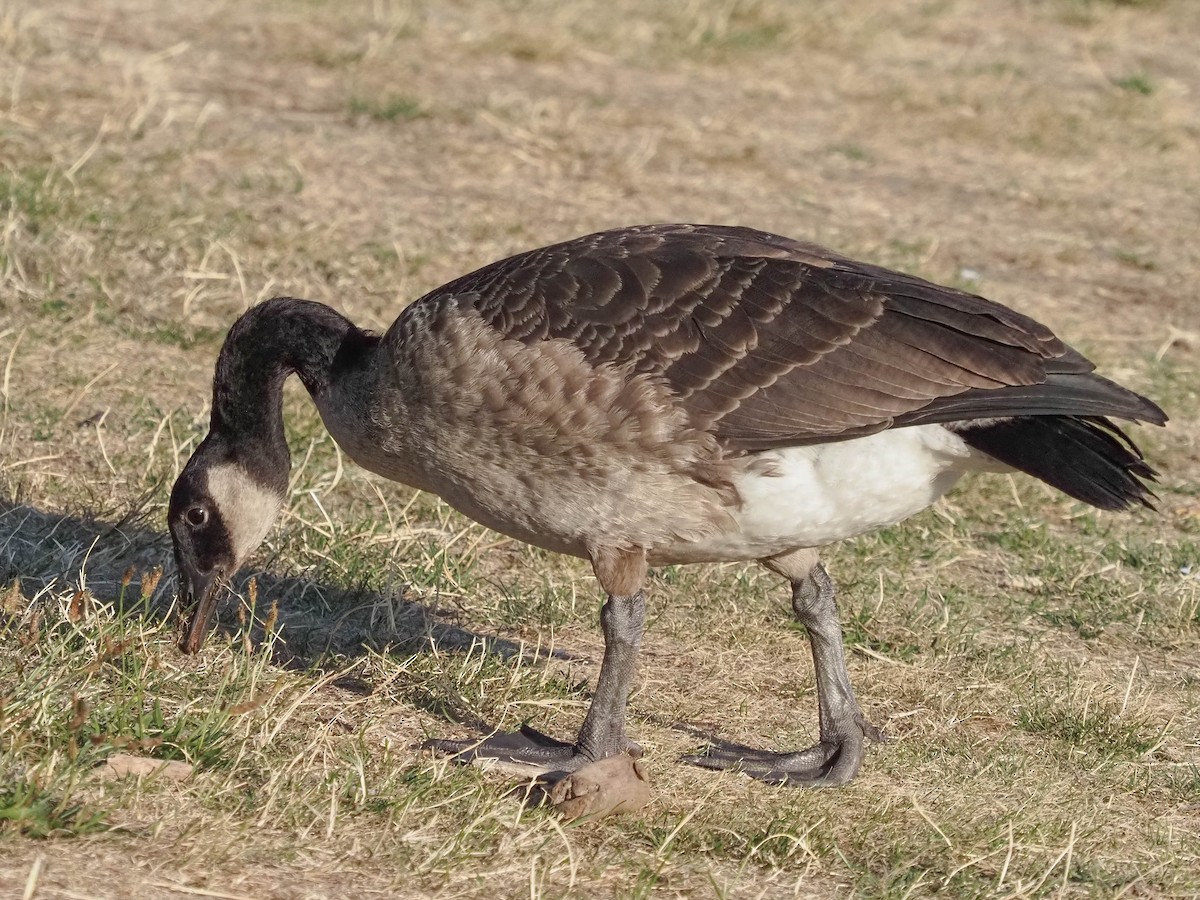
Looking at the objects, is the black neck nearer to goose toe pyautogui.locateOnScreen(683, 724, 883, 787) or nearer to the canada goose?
the canada goose

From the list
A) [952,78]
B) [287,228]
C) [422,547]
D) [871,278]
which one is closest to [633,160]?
[287,228]

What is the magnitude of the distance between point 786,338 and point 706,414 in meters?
0.38

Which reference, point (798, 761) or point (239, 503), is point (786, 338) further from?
point (239, 503)

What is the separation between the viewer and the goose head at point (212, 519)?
18.0ft

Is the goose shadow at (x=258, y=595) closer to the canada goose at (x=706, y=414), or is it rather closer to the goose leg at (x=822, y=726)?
the canada goose at (x=706, y=414)

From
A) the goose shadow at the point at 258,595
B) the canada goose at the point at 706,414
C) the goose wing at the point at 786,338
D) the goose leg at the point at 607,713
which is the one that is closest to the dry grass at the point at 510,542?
the goose shadow at the point at 258,595

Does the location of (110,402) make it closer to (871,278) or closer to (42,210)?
(42,210)

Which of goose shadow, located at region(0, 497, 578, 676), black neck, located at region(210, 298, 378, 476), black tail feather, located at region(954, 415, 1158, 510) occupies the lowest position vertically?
goose shadow, located at region(0, 497, 578, 676)

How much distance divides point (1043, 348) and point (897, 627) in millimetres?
1710

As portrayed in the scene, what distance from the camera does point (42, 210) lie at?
8.60 metres

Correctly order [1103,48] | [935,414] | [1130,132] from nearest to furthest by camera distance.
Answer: [935,414] < [1130,132] < [1103,48]

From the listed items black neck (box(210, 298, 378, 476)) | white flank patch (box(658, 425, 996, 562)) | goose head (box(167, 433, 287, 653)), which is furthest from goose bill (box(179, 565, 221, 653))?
white flank patch (box(658, 425, 996, 562))

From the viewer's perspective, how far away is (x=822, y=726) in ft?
17.7

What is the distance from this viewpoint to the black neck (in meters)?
5.60
